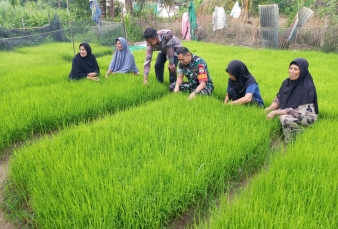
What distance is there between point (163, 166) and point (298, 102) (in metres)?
1.91

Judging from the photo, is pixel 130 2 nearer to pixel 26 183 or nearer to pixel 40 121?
pixel 40 121

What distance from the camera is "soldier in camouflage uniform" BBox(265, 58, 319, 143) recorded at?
2840 mm

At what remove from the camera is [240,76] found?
335 cm

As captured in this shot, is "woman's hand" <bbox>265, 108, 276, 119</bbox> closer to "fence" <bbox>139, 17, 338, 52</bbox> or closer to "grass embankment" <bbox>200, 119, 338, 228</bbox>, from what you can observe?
"grass embankment" <bbox>200, 119, 338, 228</bbox>

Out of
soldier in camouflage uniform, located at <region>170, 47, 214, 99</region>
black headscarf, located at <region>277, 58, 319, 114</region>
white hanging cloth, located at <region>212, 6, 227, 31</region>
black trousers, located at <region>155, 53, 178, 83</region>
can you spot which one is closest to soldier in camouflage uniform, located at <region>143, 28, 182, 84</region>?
black trousers, located at <region>155, 53, 178, 83</region>

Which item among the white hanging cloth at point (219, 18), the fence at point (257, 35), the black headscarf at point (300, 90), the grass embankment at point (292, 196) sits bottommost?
the grass embankment at point (292, 196)

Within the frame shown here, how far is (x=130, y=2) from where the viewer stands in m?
13.9

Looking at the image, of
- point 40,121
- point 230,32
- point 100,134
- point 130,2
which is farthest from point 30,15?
point 100,134

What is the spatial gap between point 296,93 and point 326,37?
664 cm

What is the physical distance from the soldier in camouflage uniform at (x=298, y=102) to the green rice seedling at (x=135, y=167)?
19 centimetres

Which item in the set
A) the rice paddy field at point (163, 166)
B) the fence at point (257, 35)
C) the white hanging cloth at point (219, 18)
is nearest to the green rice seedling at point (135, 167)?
the rice paddy field at point (163, 166)

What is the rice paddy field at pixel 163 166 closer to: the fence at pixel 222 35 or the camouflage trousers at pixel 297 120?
the camouflage trousers at pixel 297 120

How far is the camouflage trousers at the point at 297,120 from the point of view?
2807 millimetres

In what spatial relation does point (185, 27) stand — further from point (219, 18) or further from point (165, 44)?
point (165, 44)
